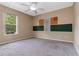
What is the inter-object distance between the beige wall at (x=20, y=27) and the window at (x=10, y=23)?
0.30 metres

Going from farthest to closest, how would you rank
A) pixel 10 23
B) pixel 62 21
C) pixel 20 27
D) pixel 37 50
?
1. pixel 20 27
2. pixel 62 21
3. pixel 10 23
4. pixel 37 50

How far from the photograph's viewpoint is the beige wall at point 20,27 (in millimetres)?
5184

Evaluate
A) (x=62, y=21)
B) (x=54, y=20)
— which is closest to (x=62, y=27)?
(x=62, y=21)

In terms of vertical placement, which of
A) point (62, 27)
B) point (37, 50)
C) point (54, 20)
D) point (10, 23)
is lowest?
point (37, 50)

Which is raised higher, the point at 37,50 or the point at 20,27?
the point at 20,27

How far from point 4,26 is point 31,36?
3.11 meters

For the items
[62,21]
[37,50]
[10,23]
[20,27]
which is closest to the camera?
[37,50]

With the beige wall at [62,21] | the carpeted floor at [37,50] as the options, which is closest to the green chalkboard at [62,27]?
the beige wall at [62,21]

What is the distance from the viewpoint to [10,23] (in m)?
5.96

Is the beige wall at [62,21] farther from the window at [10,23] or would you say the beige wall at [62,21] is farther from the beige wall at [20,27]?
the window at [10,23]

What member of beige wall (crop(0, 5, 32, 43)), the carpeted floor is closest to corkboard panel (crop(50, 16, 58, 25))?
beige wall (crop(0, 5, 32, 43))

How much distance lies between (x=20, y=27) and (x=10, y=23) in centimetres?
98

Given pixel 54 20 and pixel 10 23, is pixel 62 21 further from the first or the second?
pixel 10 23

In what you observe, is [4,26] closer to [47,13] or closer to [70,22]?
[47,13]
